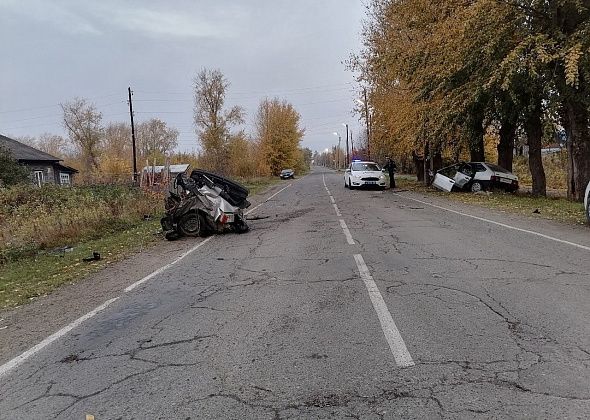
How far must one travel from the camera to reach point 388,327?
493 centimetres

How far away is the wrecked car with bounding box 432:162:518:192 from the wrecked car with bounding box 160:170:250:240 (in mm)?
15303

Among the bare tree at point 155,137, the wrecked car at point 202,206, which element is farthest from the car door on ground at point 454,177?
the bare tree at point 155,137

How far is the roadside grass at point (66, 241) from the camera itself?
8.89m

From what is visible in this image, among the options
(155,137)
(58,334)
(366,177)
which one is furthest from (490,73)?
(155,137)

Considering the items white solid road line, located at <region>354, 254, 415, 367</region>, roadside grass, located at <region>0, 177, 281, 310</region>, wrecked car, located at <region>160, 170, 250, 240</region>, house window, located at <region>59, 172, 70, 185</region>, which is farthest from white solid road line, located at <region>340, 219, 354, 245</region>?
house window, located at <region>59, 172, 70, 185</region>

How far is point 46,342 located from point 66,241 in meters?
8.90

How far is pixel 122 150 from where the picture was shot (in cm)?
9750

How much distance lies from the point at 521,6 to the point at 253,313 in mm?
14616

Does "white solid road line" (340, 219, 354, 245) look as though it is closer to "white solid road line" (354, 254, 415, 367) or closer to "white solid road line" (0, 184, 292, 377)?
"white solid road line" (354, 254, 415, 367)

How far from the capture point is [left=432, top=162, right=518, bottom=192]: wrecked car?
2406 cm

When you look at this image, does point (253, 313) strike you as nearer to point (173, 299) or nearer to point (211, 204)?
point (173, 299)

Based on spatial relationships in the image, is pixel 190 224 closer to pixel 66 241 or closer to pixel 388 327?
pixel 66 241

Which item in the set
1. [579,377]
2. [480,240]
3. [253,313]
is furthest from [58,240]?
[579,377]

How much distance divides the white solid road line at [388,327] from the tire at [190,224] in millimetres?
6696
